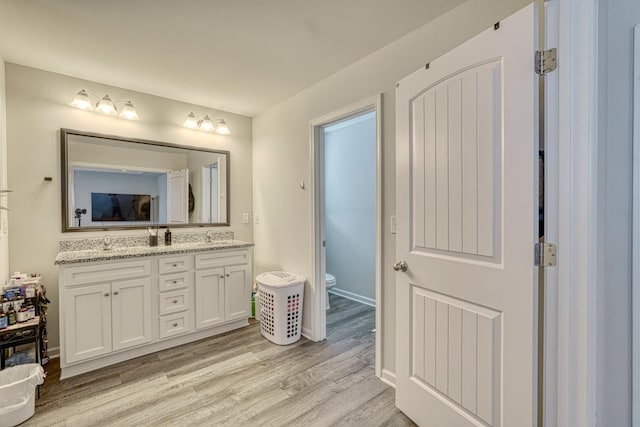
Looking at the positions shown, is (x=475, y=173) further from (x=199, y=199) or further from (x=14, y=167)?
(x=14, y=167)

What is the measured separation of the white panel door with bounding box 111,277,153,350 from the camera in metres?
2.27

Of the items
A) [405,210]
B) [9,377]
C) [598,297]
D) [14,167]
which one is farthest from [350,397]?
[14,167]

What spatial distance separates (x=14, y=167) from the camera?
225 cm

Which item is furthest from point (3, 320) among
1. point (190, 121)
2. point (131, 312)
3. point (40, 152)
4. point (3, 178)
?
point (190, 121)

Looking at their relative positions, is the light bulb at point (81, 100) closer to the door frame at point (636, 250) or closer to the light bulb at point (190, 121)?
the light bulb at point (190, 121)

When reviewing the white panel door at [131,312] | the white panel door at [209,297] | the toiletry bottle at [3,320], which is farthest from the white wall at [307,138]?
the toiletry bottle at [3,320]

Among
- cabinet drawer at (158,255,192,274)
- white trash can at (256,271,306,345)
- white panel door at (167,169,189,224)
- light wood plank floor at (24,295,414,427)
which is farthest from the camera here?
white panel door at (167,169,189,224)

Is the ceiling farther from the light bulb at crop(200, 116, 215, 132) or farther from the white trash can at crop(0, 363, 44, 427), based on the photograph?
the white trash can at crop(0, 363, 44, 427)

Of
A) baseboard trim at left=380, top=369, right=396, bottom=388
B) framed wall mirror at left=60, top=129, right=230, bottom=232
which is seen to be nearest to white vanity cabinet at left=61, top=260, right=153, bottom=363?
framed wall mirror at left=60, top=129, right=230, bottom=232

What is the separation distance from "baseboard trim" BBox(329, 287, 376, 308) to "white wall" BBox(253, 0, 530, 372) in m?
1.27

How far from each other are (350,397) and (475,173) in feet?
5.21

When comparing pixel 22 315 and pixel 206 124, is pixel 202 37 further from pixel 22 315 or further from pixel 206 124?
pixel 22 315

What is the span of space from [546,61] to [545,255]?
0.73m

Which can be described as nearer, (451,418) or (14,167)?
(451,418)
